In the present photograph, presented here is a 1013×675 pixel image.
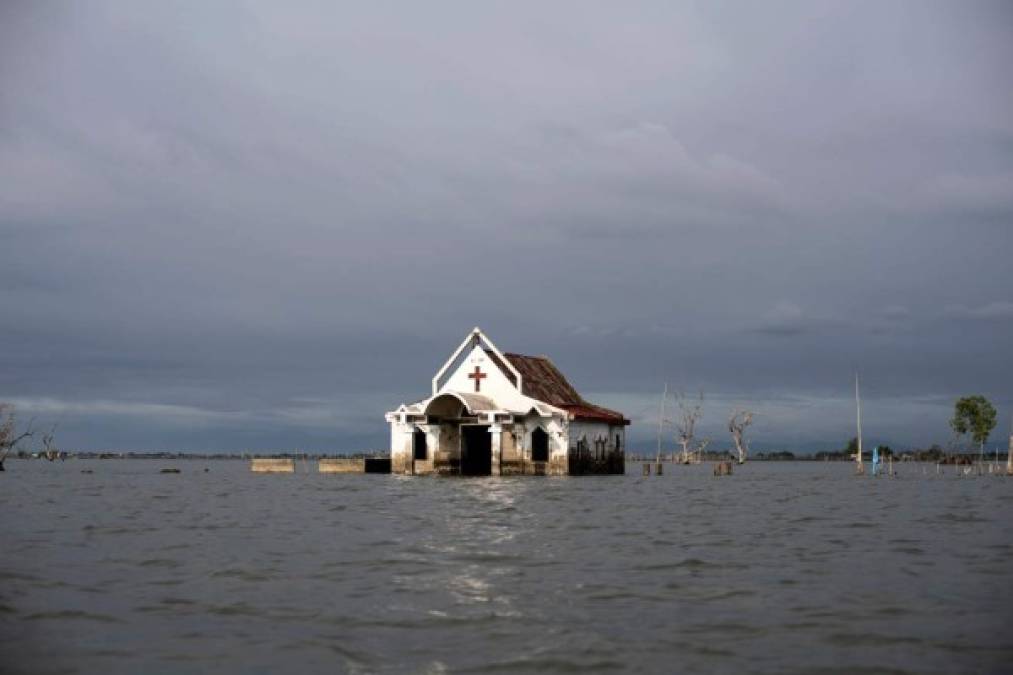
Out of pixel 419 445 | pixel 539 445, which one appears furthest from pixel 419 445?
pixel 539 445

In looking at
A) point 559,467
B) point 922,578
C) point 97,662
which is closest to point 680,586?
point 922,578

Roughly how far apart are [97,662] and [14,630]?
2538 mm

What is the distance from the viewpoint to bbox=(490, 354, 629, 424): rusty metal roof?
209ft

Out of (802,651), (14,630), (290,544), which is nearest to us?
(802,651)

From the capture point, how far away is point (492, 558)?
2078 cm

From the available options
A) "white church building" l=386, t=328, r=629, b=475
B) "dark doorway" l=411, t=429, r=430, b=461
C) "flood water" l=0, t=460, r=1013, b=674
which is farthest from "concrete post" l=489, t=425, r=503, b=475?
"flood water" l=0, t=460, r=1013, b=674

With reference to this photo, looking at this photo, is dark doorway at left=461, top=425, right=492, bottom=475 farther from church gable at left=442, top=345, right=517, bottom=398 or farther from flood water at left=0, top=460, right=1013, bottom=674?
flood water at left=0, top=460, right=1013, bottom=674

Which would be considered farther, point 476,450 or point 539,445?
point 476,450

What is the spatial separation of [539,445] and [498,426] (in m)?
3.31

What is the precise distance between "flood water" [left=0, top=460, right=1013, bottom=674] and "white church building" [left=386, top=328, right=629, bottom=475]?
28459mm

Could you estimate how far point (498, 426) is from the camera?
198ft

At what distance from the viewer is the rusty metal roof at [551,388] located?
209 ft

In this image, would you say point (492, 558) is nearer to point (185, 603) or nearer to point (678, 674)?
point (185, 603)

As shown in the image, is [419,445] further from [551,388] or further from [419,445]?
[551,388]
